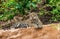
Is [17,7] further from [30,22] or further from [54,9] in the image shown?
[54,9]

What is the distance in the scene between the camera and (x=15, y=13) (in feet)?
18.3

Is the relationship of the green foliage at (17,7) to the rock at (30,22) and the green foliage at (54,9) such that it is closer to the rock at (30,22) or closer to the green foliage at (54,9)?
the rock at (30,22)

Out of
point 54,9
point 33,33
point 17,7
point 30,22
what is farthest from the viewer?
point 54,9

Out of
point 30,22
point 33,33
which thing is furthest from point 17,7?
point 33,33

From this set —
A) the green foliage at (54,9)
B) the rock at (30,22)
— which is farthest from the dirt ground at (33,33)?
the green foliage at (54,9)

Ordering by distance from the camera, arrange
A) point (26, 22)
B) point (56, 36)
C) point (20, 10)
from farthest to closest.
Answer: point (20, 10) → point (26, 22) → point (56, 36)

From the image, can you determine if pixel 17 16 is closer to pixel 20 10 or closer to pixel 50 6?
pixel 20 10

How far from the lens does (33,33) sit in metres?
4.30

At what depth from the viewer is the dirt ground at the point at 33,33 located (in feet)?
13.8

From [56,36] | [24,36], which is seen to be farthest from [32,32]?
[56,36]

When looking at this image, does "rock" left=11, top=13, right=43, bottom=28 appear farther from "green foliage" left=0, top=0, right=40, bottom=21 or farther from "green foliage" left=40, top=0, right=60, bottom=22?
"green foliage" left=40, top=0, right=60, bottom=22

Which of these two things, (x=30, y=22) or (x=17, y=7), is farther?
(x=17, y=7)

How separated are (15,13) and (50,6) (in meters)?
0.91

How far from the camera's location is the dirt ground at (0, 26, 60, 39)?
A: 421cm
